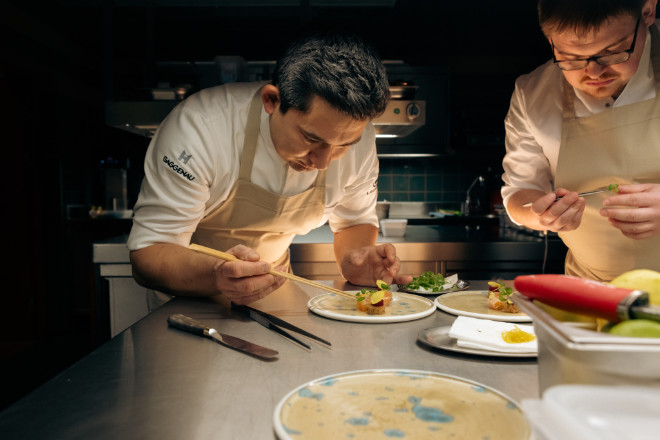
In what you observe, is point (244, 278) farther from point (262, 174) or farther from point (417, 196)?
point (417, 196)

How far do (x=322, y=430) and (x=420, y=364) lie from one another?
0.32 metres

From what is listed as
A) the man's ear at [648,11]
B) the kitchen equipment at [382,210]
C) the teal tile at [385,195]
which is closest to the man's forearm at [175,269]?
the man's ear at [648,11]

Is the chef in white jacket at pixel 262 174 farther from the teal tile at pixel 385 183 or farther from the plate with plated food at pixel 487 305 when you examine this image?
the teal tile at pixel 385 183

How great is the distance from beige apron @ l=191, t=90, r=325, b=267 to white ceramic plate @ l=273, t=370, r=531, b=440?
106cm

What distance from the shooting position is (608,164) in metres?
1.75

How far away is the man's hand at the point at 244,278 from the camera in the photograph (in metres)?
1.20

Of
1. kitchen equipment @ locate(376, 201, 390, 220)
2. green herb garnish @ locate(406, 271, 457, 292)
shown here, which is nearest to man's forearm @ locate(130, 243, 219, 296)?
green herb garnish @ locate(406, 271, 457, 292)

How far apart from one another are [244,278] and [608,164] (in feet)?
4.38

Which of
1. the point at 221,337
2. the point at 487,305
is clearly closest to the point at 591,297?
the point at 221,337

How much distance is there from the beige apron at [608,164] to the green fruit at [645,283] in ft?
4.19

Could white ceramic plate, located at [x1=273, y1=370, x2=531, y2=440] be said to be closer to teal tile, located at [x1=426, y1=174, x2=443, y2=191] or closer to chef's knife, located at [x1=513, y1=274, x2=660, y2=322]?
chef's knife, located at [x1=513, y1=274, x2=660, y2=322]

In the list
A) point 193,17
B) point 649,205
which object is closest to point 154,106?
point 193,17

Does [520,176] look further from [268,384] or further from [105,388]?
[105,388]

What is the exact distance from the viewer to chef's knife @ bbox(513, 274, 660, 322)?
0.51 m
